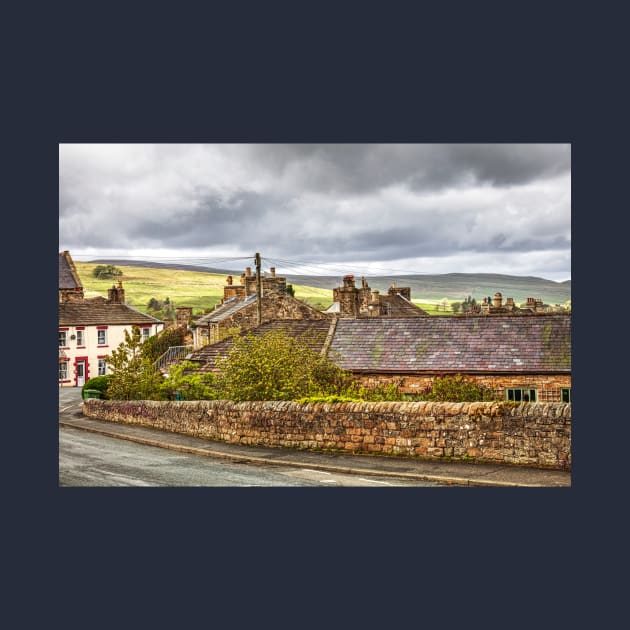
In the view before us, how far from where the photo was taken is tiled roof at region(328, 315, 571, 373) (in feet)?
67.9

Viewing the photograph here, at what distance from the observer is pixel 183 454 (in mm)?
16062

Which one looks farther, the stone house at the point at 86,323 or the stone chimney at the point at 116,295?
the stone chimney at the point at 116,295

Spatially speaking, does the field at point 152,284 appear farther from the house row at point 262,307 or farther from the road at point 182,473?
the road at point 182,473

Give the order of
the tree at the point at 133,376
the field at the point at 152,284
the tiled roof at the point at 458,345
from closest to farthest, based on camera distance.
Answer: the field at the point at 152,284 → the tiled roof at the point at 458,345 → the tree at the point at 133,376

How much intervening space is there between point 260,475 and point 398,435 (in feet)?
8.84

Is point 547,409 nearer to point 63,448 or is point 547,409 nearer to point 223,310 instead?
point 63,448

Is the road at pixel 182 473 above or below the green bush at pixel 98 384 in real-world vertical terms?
below

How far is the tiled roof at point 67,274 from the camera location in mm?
14333

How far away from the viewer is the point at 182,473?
13.5 meters

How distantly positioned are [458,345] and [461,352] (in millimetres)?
435

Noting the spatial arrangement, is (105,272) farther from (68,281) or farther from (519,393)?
(519,393)

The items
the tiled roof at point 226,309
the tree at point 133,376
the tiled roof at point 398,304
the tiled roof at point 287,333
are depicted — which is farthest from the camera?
the tiled roof at point 398,304

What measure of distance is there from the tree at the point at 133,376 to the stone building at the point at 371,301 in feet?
34.3

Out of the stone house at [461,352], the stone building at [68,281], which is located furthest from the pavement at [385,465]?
the stone house at [461,352]
